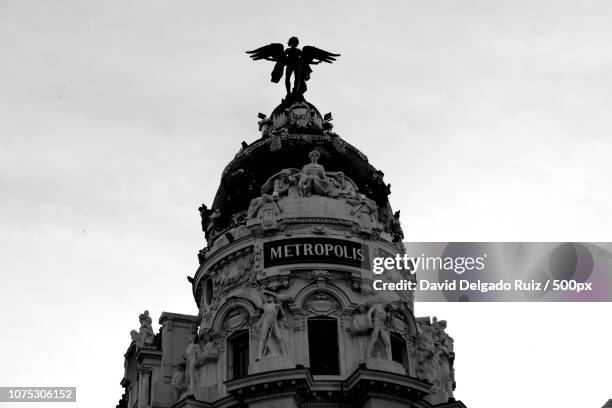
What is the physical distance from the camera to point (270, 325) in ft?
117

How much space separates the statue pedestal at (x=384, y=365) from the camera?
35.2 m

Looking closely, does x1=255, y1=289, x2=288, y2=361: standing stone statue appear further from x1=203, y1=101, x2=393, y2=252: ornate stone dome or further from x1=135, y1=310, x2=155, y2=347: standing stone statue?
x1=135, y1=310, x2=155, y2=347: standing stone statue

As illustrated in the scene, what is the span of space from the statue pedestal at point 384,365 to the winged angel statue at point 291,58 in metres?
16.7

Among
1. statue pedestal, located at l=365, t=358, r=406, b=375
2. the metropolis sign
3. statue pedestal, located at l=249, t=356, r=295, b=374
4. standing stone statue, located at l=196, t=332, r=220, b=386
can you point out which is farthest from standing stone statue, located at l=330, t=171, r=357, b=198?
statue pedestal, located at l=249, t=356, r=295, b=374

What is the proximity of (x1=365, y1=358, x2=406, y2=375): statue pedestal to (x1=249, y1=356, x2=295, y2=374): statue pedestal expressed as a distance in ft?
9.62

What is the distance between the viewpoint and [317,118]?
4522 centimetres

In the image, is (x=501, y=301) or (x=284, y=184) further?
(x=284, y=184)

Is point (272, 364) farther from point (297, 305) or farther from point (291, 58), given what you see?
point (291, 58)

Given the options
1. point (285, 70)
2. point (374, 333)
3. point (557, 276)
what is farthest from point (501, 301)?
point (285, 70)

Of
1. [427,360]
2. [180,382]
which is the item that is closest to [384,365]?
[427,360]

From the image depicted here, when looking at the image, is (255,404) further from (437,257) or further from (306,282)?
(437,257)

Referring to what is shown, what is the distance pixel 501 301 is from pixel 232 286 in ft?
36.3

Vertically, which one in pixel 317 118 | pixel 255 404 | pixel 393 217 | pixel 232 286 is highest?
pixel 317 118

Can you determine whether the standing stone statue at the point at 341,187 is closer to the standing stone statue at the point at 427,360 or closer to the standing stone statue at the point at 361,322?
the standing stone statue at the point at 361,322
